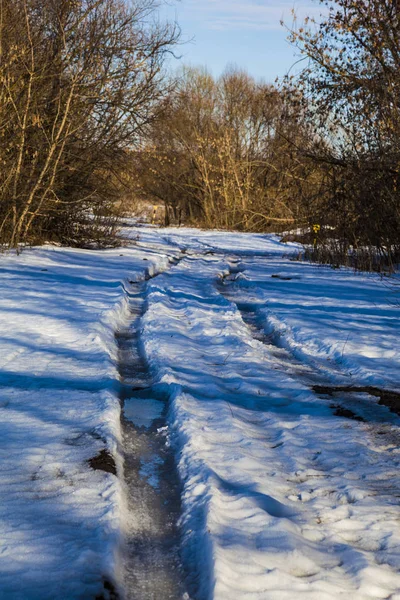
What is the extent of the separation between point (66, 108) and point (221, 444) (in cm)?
958

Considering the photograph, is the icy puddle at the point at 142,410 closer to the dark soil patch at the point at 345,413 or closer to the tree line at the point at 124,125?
the dark soil patch at the point at 345,413

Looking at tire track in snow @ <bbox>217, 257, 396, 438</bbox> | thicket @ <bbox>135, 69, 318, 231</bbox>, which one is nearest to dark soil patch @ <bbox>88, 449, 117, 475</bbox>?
tire track in snow @ <bbox>217, 257, 396, 438</bbox>

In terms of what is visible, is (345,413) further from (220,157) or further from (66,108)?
(220,157)

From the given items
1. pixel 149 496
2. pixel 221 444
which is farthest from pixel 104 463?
pixel 221 444

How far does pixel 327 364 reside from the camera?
5.84 meters

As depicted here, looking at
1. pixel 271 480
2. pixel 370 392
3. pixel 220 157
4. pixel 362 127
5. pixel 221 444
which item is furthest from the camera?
pixel 220 157

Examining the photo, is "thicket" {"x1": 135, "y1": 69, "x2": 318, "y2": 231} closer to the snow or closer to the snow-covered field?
the snow-covered field

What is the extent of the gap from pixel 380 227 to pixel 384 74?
2505 mm

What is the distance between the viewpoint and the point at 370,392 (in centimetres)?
491

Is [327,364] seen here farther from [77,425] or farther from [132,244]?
[132,244]

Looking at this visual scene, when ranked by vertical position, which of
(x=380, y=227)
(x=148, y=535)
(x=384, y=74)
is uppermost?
(x=384, y=74)

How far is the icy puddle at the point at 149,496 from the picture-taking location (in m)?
2.47

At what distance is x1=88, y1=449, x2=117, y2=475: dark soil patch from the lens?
3352mm

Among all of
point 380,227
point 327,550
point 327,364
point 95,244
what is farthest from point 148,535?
point 95,244
